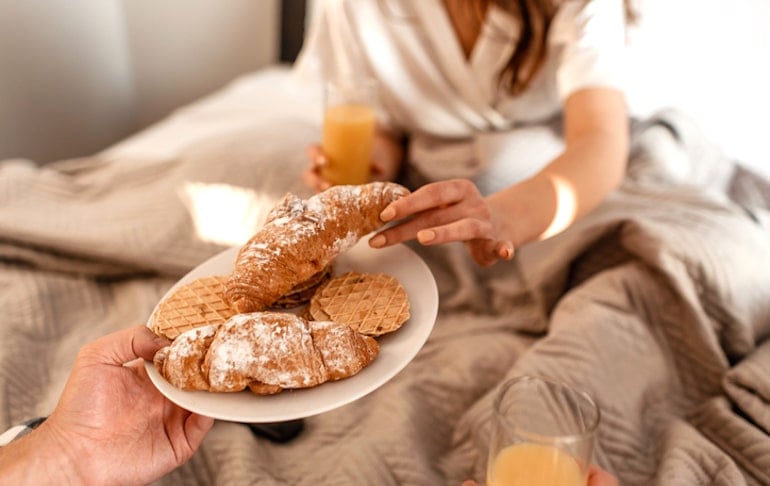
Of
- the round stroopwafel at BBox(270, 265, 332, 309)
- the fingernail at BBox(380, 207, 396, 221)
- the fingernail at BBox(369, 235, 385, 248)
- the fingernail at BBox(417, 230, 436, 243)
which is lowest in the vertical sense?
the round stroopwafel at BBox(270, 265, 332, 309)

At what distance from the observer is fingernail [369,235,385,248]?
31.5 inches

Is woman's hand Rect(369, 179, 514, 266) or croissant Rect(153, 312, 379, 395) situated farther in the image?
woman's hand Rect(369, 179, 514, 266)

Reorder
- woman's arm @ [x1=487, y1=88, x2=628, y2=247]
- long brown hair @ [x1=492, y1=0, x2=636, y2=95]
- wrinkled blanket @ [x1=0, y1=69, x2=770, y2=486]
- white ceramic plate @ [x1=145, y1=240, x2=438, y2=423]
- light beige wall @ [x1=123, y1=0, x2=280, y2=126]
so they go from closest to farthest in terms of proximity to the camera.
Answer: white ceramic plate @ [x1=145, y1=240, x2=438, y2=423], wrinkled blanket @ [x1=0, y1=69, x2=770, y2=486], woman's arm @ [x1=487, y1=88, x2=628, y2=247], long brown hair @ [x1=492, y1=0, x2=636, y2=95], light beige wall @ [x1=123, y1=0, x2=280, y2=126]

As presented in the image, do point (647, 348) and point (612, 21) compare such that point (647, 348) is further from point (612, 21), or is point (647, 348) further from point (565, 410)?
point (612, 21)

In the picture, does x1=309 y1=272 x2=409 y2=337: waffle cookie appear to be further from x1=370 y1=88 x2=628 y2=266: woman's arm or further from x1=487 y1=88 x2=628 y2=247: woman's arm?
x1=487 y1=88 x2=628 y2=247: woman's arm

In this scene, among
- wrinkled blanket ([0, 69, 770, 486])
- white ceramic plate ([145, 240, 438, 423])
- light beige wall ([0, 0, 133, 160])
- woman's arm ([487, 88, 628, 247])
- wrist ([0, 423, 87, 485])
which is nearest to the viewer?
white ceramic plate ([145, 240, 438, 423])

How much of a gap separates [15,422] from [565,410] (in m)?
0.74

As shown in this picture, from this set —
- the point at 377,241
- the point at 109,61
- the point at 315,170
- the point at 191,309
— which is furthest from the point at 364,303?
the point at 109,61

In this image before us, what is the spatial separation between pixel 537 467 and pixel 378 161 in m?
0.86

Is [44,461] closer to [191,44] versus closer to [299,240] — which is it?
[299,240]

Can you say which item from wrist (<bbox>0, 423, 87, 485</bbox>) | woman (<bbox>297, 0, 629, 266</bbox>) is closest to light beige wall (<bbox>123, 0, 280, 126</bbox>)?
woman (<bbox>297, 0, 629, 266</bbox>)

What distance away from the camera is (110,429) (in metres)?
0.75

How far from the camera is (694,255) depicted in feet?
3.33

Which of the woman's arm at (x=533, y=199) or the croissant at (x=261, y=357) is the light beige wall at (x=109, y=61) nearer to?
the woman's arm at (x=533, y=199)
